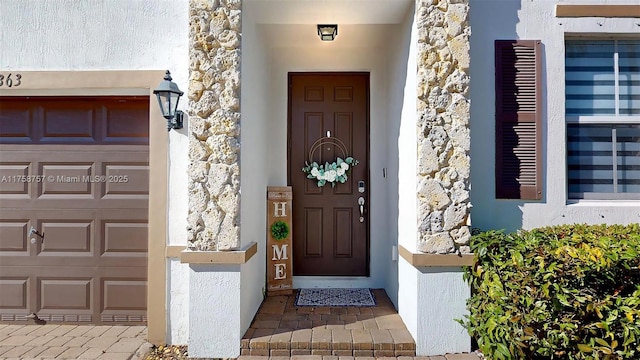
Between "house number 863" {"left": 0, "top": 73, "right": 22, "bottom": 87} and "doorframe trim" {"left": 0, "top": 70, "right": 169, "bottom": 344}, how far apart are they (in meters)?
0.21

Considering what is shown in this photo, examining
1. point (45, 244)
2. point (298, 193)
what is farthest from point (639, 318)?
point (45, 244)

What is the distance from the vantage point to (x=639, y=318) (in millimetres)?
2232

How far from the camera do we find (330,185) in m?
4.34

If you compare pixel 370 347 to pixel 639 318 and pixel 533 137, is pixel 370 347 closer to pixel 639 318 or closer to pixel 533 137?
pixel 639 318

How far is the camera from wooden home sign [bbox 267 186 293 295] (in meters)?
4.06

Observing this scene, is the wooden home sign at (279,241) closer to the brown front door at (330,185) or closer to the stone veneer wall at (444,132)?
the brown front door at (330,185)

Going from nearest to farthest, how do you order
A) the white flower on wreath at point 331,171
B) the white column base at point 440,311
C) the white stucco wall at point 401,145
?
the white column base at point 440,311 → the white stucco wall at point 401,145 → the white flower on wreath at point 331,171

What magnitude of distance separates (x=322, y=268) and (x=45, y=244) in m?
2.71

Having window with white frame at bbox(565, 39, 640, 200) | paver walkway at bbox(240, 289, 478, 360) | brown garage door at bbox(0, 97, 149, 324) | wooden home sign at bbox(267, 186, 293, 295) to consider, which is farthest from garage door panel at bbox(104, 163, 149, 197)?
window with white frame at bbox(565, 39, 640, 200)

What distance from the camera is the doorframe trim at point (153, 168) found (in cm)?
312

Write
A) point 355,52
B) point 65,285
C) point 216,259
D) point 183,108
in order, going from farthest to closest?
1. point 355,52
2. point 65,285
3. point 183,108
4. point 216,259

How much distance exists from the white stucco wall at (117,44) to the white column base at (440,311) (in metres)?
1.90

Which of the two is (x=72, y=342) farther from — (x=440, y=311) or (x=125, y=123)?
(x=440, y=311)

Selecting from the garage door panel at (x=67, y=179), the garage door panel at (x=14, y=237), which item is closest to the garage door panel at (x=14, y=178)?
the garage door panel at (x=67, y=179)
